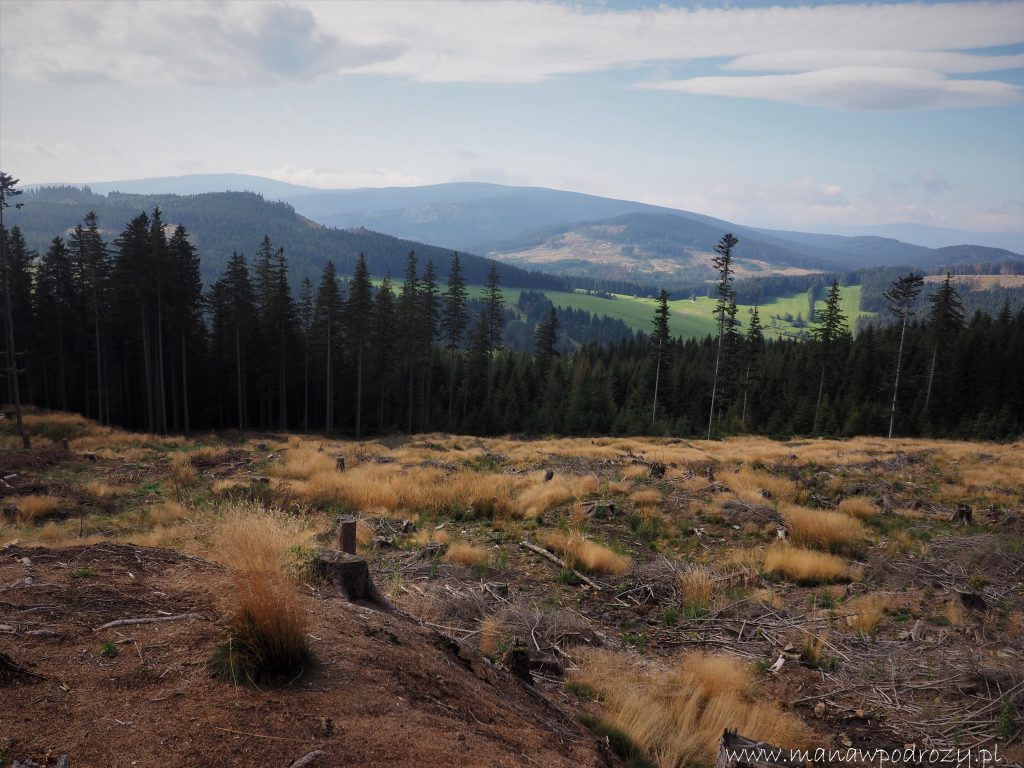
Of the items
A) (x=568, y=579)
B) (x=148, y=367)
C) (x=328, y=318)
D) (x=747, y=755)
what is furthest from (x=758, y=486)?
(x=148, y=367)

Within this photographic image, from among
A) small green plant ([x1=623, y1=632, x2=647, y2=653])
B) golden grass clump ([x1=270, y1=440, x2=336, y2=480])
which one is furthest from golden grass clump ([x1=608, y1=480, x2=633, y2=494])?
golden grass clump ([x1=270, y1=440, x2=336, y2=480])

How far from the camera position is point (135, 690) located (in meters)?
3.47

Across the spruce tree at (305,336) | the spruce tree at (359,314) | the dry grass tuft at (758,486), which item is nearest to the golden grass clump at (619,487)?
the dry grass tuft at (758,486)

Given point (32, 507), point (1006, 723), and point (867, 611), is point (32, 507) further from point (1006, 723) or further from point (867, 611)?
point (1006, 723)

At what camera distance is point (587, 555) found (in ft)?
32.0

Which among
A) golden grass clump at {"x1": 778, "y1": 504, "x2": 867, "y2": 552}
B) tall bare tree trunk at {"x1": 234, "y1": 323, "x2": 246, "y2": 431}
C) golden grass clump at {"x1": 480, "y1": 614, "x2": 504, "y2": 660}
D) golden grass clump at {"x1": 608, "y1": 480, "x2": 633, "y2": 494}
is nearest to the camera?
golden grass clump at {"x1": 480, "y1": 614, "x2": 504, "y2": 660}

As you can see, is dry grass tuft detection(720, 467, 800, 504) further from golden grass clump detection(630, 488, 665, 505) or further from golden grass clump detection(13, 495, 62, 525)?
golden grass clump detection(13, 495, 62, 525)

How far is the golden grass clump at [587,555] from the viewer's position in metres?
9.58

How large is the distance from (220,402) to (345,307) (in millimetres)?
14824

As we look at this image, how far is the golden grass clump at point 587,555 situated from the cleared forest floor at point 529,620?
0.06 meters

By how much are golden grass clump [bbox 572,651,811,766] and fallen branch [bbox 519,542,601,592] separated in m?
2.45

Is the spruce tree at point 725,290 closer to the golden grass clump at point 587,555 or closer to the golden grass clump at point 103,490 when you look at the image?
the golden grass clump at point 587,555

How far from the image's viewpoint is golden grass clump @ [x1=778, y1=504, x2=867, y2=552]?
10914mm

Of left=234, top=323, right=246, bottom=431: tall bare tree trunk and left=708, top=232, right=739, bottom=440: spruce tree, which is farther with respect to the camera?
left=234, top=323, right=246, bottom=431: tall bare tree trunk
